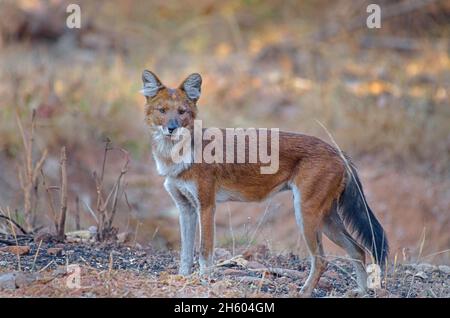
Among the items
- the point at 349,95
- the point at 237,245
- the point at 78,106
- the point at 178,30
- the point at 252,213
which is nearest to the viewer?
the point at 237,245

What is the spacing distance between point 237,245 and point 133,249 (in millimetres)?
1357

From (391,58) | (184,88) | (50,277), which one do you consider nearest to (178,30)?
(391,58)

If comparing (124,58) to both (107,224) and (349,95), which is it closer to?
(349,95)

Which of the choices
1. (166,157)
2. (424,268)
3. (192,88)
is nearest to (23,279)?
(166,157)

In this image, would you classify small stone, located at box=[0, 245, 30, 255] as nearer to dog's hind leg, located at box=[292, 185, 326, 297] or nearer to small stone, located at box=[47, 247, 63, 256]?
small stone, located at box=[47, 247, 63, 256]

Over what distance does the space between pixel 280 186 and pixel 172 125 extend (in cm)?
96

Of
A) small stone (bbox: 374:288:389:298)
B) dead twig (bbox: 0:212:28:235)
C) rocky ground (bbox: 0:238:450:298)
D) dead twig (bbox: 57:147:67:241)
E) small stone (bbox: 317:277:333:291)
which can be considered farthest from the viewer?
dead twig (bbox: 57:147:67:241)

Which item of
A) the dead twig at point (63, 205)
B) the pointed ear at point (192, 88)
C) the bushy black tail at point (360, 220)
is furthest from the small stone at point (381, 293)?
the dead twig at point (63, 205)

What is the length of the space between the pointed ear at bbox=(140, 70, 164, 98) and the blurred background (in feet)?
8.32

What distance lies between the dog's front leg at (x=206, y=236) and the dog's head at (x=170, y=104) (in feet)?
2.20

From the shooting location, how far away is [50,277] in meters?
5.83

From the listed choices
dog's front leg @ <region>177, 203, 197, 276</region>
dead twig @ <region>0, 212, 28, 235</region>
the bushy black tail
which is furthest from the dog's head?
dead twig @ <region>0, 212, 28, 235</region>

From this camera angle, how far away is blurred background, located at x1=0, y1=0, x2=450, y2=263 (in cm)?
1157

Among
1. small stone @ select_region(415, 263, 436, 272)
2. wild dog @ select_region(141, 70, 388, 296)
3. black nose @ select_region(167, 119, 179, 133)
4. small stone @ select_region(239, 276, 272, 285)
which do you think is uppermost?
black nose @ select_region(167, 119, 179, 133)
